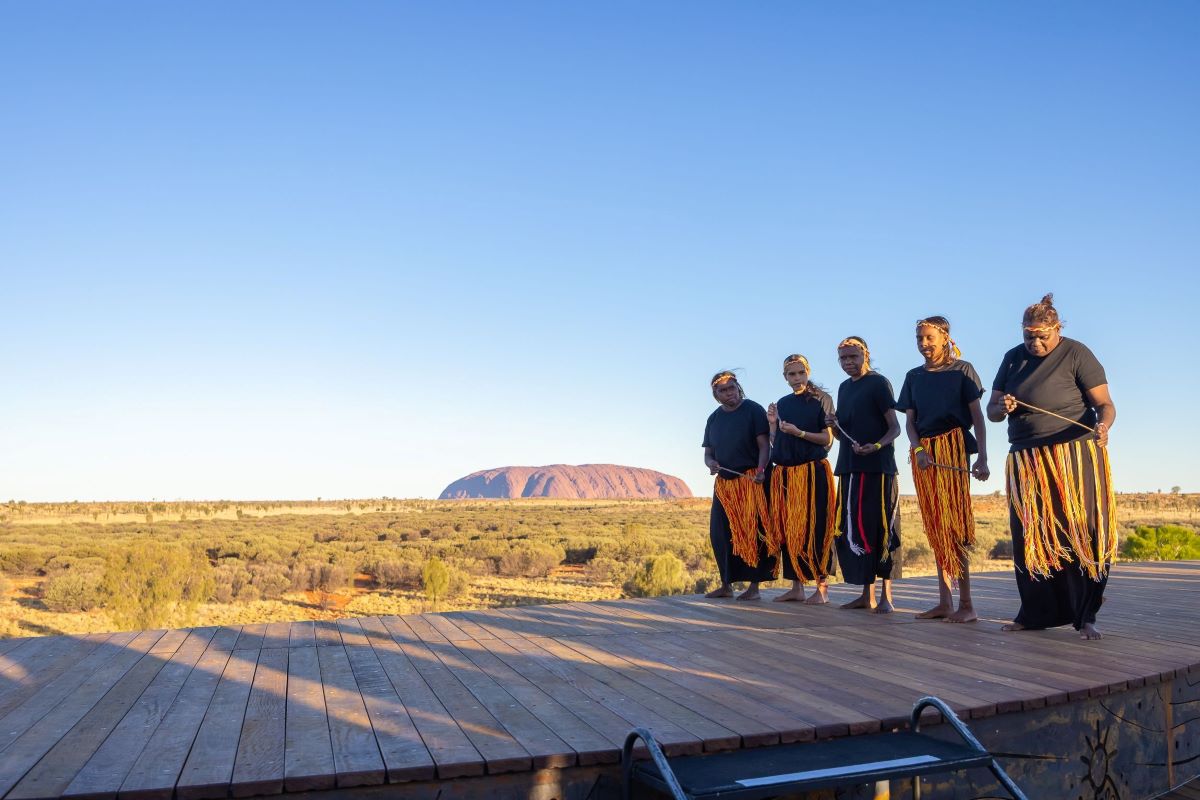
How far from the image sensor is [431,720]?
2.93 m

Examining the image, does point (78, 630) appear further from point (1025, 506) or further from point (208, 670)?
point (1025, 506)

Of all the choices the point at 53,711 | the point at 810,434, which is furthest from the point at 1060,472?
the point at 53,711

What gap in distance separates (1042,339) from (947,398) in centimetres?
61

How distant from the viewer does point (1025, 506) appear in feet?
14.7

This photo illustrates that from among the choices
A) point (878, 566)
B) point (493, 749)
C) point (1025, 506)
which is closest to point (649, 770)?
point (493, 749)

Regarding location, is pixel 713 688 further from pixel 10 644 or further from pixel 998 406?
pixel 10 644

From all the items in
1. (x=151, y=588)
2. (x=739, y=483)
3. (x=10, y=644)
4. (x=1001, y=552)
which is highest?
(x=739, y=483)

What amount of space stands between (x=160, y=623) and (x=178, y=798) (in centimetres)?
1045

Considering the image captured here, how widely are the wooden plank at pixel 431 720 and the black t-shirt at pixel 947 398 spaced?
2.92 m

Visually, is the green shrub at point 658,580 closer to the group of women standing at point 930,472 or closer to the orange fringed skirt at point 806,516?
the group of women standing at point 930,472

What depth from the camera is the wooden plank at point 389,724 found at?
7.93 ft

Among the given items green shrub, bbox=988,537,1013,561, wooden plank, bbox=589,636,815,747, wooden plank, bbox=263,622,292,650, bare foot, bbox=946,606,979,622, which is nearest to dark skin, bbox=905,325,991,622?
bare foot, bbox=946,606,979,622

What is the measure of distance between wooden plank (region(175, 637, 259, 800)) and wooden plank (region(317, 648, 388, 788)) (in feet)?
0.88

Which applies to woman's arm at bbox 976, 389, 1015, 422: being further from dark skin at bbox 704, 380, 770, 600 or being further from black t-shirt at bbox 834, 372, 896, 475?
dark skin at bbox 704, 380, 770, 600
